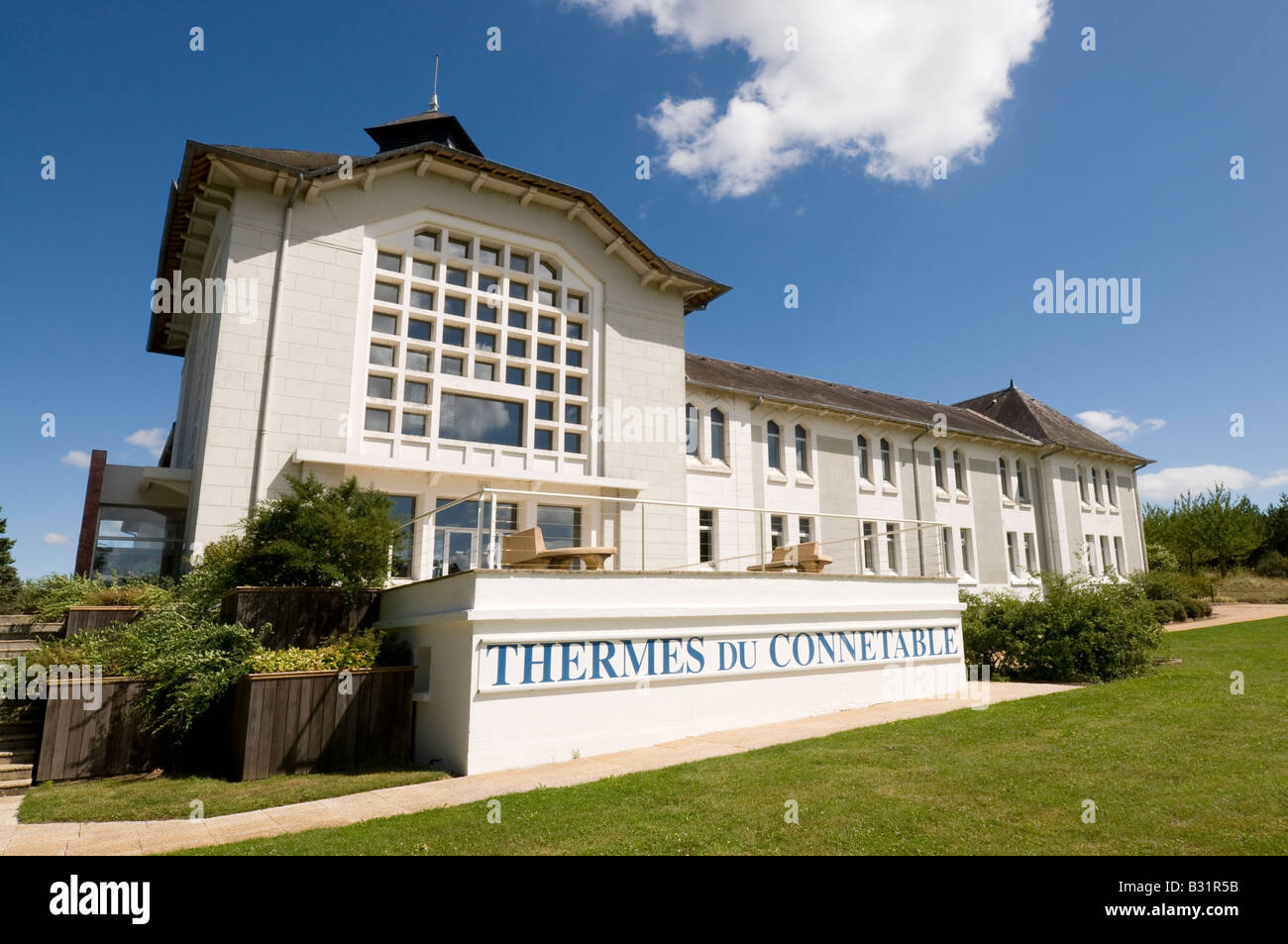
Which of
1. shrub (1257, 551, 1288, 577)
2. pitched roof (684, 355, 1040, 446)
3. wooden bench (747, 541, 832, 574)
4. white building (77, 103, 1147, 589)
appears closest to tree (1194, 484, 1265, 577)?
shrub (1257, 551, 1288, 577)

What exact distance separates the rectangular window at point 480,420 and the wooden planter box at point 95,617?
762 cm

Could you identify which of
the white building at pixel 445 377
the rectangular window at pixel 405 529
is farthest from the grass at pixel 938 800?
the rectangular window at pixel 405 529

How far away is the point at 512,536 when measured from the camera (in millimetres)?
11172

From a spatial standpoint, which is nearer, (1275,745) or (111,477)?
(1275,745)

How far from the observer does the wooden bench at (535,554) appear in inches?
419

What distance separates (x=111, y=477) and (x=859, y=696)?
16481 millimetres

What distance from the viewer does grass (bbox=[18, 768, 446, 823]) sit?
780 cm

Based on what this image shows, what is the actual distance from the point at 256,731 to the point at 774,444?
65.0ft

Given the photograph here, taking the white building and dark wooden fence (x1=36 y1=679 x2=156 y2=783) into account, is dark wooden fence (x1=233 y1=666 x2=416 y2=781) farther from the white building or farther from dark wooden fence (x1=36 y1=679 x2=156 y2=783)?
the white building

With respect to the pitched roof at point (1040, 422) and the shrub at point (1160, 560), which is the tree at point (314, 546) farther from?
the shrub at point (1160, 560)

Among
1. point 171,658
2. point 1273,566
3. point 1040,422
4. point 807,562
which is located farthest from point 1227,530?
point 171,658
